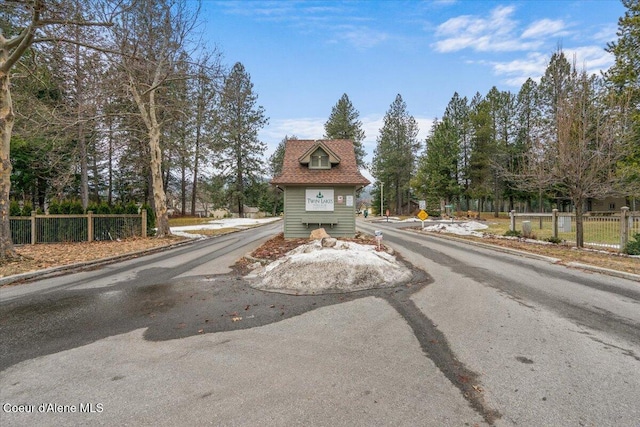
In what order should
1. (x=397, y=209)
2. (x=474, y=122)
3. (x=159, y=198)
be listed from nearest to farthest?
(x=159, y=198)
(x=474, y=122)
(x=397, y=209)

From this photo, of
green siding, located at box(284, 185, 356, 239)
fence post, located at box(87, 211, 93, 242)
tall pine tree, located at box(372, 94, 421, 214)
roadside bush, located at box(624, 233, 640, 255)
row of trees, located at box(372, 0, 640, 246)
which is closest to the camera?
roadside bush, located at box(624, 233, 640, 255)

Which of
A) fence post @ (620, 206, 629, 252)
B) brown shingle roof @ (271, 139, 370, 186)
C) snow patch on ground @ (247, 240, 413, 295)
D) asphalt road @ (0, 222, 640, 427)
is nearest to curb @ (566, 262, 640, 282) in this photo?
asphalt road @ (0, 222, 640, 427)

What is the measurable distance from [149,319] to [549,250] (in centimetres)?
1330

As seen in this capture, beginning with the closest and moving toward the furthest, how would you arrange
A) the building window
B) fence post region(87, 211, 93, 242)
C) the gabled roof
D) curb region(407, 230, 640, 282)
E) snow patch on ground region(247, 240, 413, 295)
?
1. snow patch on ground region(247, 240, 413, 295)
2. curb region(407, 230, 640, 282)
3. fence post region(87, 211, 93, 242)
4. the gabled roof
5. the building window

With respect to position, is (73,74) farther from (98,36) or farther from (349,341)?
(349,341)

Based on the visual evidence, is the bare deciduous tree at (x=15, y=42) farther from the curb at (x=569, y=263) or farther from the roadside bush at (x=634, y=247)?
the roadside bush at (x=634, y=247)

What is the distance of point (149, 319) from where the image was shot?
16.1ft

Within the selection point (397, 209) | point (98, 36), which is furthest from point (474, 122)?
point (98, 36)

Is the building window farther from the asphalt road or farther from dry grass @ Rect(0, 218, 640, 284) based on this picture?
the asphalt road

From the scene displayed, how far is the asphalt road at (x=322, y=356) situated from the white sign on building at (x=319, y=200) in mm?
8803

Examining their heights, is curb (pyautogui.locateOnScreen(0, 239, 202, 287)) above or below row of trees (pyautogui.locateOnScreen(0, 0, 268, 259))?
below

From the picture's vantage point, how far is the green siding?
50.1ft

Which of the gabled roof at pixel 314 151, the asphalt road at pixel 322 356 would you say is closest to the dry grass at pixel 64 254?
the asphalt road at pixel 322 356

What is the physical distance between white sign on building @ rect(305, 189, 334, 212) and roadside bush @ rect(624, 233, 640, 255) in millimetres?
11170
